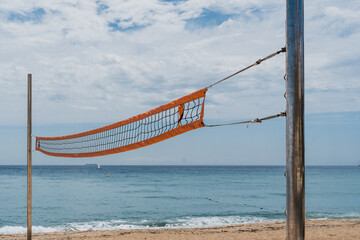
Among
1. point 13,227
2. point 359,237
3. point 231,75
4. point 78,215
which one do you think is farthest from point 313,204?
point 231,75

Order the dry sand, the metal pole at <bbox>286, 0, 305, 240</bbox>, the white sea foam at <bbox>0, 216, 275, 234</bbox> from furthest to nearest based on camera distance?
the white sea foam at <bbox>0, 216, 275, 234</bbox>, the dry sand, the metal pole at <bbox>286, 0, 305, 240</bbox>

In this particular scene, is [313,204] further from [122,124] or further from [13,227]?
[122,124]

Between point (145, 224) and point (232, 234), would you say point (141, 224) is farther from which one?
point (232, 234)

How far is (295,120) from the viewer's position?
2.74 metres

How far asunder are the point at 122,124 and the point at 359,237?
8627 millimetres

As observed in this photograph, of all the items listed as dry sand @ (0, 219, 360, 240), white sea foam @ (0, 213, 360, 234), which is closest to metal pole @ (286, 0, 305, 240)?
dry sand @ (0, 219, 360, 240)

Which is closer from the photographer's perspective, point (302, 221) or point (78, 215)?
point (302, 221)

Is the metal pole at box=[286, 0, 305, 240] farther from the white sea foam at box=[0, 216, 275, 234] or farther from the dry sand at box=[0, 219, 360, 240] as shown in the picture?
the white sea foam at box=[0, 216, 275, 234]

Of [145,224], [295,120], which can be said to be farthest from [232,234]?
[295,120]

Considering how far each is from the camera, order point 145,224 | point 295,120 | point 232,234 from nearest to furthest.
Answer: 1. point 295,120
2. point 232,234
3. point 145,224

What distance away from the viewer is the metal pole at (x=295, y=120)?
9.00ft

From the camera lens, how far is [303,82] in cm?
279

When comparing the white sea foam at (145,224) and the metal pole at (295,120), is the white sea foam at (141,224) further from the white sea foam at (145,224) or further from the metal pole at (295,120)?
the metal pole at (295,120)

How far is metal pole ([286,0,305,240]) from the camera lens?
9.00 ft
